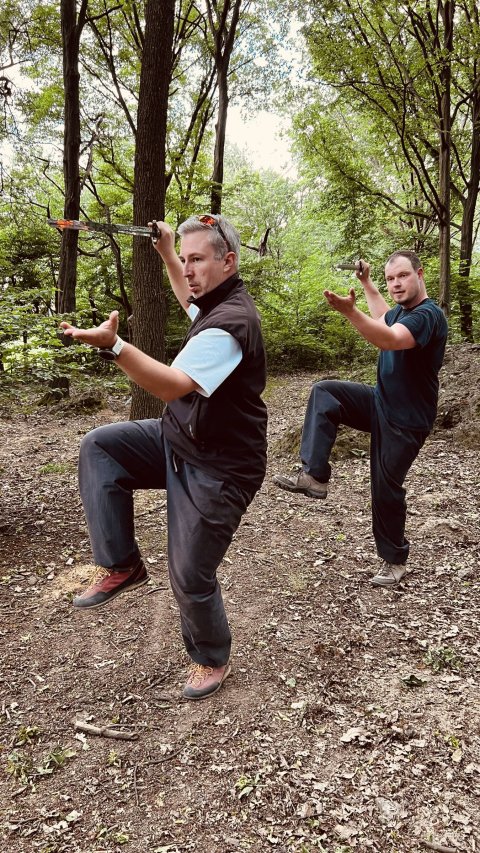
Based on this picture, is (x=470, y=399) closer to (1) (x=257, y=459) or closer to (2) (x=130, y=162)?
(1) (x=257, y=459)

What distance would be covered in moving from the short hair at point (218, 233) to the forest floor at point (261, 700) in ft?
8.31

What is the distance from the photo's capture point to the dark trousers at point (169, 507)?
261 centimetres

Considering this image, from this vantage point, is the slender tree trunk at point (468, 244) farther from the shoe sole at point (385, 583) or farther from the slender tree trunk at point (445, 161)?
the shoe sole at point (385, 583)

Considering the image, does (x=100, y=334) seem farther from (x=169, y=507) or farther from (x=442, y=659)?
(x=442, y=659)

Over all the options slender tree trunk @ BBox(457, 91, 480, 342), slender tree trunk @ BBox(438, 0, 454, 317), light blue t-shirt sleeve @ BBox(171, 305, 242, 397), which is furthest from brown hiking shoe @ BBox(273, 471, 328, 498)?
slender tree trunk @ BBox(457, 91, 480, 342)

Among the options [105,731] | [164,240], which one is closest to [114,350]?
[164,240]

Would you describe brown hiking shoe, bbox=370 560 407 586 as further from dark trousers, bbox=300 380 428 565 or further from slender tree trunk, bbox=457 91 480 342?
slender tree trunk, bbox=457 91 480 342

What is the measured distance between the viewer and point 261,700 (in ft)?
10.6

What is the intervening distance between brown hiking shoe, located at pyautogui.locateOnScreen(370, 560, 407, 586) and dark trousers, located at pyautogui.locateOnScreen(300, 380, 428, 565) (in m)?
Answer: 0.51

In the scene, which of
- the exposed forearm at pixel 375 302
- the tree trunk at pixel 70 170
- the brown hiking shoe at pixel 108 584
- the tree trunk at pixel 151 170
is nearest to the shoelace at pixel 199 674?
the brown hiking shoe at pixel 108 584

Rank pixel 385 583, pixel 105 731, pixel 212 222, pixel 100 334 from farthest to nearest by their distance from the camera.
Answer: pixel 385 583 < pixel 105 731 < pixel 212 222 < pixel 100 334

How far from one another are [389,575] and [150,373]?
3.10 m

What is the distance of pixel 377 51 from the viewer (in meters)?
10.2

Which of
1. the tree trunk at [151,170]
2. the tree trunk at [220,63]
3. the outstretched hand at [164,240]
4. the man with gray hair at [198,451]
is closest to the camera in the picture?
the man with gray hair at [198,451]
